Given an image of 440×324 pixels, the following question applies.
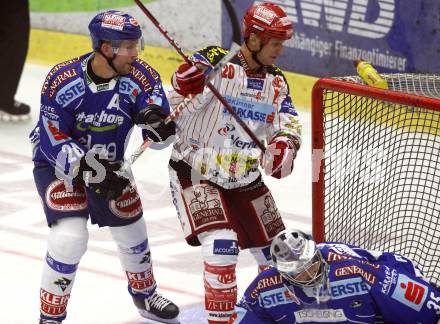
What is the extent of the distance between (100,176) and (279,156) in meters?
0.74

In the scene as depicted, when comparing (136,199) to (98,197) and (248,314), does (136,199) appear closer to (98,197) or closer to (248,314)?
(98,197)

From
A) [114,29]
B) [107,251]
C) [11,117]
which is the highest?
[114,29]

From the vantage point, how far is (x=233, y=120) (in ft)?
17.5

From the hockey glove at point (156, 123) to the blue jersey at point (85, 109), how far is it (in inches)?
2.3

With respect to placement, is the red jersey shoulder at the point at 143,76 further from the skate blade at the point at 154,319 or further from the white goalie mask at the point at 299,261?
the white goalie mask at the point at 299,261

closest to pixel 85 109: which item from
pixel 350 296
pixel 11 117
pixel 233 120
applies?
pixel 233 120

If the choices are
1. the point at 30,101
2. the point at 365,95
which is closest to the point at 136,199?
the point at 365,95

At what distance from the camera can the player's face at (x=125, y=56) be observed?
5.28 metres

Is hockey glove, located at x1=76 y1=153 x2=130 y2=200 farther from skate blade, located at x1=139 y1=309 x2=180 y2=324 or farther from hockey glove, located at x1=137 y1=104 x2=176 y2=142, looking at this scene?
skate blade, located at x1=139 y1=309 x2=180 y2=324

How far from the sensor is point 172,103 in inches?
210

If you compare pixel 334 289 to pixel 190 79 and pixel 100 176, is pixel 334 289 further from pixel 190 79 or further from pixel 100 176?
pixel 100 176

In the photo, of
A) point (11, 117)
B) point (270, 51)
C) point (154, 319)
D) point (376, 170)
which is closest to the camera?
point (270, 51)

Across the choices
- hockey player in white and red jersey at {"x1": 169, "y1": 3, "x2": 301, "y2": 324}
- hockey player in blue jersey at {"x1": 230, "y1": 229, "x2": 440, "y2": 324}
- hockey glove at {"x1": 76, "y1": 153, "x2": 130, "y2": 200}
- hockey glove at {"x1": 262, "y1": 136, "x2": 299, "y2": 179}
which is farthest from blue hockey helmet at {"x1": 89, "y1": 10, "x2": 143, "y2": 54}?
hockey player in blue jersey at {"x1": 230, "y1": 229, "x2": 440, "y2": 324}

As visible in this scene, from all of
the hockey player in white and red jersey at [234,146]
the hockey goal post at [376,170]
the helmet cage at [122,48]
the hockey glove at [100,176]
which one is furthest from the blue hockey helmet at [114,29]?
the hockey goal post at [376,170]
